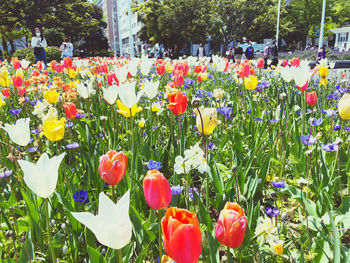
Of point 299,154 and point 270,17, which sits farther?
point 270,17

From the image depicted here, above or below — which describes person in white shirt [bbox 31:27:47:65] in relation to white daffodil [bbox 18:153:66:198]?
above

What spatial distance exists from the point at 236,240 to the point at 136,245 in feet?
2.75

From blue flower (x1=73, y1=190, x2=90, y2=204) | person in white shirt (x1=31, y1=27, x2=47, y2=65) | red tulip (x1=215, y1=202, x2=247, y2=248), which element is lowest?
blue flower (x1=73, y1=190, x2=90, y2=204)

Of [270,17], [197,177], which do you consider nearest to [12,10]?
[270,17]

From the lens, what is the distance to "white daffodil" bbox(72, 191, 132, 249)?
757mm

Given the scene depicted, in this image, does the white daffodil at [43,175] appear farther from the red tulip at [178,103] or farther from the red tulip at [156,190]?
the red tulip at [178,103]

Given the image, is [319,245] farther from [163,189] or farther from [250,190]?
[163,189]

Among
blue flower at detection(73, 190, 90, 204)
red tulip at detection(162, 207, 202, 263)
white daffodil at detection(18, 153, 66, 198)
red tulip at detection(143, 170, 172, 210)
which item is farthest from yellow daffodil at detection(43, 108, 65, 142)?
red tulip at detection(162, 207, 202, 263)

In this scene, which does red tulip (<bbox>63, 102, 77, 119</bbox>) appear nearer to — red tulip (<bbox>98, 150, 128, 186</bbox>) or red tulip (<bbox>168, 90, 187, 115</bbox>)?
red tulip (<bbox>168, 90, 187, 115</bbox>)

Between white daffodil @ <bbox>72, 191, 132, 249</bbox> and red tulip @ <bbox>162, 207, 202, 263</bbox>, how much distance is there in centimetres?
10

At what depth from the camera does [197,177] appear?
2.64 meters

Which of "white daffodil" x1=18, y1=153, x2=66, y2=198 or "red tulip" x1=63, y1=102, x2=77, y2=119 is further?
"red tulip" x1=63, y1=102, x2=77, y2=119

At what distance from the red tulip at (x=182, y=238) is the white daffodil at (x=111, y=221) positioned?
10 centimetres

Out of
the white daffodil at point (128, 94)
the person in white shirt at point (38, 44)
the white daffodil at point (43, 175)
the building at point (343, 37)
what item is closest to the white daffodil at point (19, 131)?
the white daffodil at point (128, 94)
